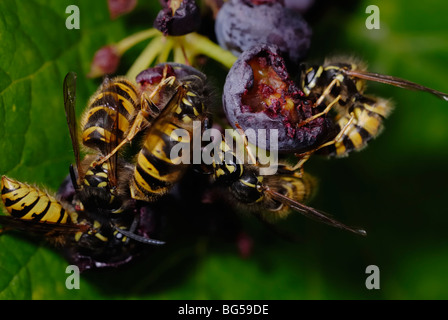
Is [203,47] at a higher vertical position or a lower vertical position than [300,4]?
lower

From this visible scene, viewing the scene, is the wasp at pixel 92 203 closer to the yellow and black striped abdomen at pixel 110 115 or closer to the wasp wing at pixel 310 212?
the yellow and black striped abdomen at pixel 110 115

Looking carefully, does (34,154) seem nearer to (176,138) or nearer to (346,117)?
(176,138)

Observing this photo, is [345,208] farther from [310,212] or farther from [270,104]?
[270,104]

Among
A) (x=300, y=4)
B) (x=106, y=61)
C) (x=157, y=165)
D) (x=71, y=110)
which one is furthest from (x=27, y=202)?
(x=300, y=4)
